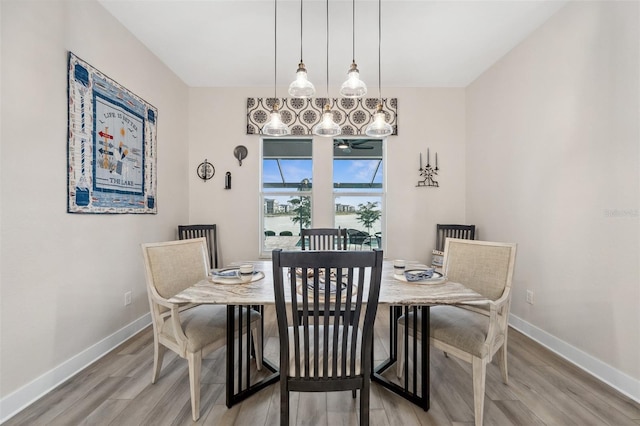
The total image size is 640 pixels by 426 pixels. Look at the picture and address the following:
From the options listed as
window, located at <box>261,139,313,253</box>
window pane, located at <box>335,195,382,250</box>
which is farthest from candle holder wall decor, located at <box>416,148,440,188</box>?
window, located at <box>261,139,313,253</box>

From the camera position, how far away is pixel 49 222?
1.83 m

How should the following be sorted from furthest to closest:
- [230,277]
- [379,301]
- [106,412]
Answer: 1. [230,277]
2. [106,412]
3. [379,301]

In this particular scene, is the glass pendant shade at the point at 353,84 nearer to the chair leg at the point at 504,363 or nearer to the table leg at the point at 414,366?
the table leg at the point at 414,366

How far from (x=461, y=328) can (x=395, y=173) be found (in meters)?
2.48

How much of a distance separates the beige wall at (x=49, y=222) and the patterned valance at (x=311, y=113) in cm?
145

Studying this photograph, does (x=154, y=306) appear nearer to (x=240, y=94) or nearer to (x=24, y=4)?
(x=24, y=4)

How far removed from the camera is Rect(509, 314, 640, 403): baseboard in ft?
5.80

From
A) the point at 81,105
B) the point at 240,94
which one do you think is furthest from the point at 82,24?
the point at 240,94

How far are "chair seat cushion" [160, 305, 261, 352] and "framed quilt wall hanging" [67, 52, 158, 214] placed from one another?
1.17 meters

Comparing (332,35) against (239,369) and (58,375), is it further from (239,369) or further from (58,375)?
(58,375)

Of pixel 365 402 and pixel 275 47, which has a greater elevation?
pixel 275 47

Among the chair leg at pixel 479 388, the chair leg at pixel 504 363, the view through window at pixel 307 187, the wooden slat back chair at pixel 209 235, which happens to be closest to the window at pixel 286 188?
the view through window at pixel 307 187

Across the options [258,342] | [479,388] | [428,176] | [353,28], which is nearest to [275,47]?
[353,28]

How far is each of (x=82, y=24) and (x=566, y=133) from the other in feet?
12.9
